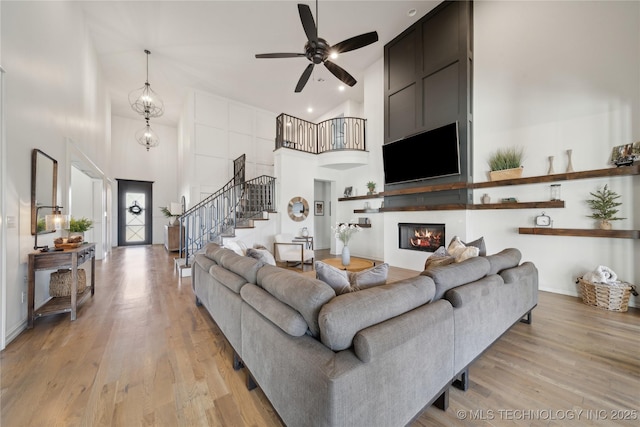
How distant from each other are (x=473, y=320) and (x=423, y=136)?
4135mm

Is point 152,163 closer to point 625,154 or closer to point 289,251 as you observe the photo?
point 289,251

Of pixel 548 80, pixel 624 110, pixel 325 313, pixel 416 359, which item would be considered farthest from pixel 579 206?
pixel 325 313

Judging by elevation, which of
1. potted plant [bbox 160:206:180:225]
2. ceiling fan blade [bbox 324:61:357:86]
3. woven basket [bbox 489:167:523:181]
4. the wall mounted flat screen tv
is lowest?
potted plant [bbox 160:206:180:225]

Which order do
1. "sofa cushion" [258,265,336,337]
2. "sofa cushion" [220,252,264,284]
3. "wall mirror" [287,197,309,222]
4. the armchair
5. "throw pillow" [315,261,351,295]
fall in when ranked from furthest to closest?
"wall mirror" [287,197,309,222], the armchair, "sofa cushion" [220,252,264,284], "throw pillow" [315,261,351,295], "sofa cushion" [258,265,336,337]

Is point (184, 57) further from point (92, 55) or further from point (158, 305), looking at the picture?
point (158, 305)

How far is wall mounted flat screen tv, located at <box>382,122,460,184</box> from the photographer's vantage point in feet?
15.0

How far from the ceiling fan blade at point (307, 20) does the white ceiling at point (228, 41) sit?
193cm

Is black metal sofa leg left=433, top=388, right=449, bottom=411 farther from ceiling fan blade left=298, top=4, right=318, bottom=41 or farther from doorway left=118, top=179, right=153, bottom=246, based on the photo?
doorway left=118, top=179, right=153, bottom=246

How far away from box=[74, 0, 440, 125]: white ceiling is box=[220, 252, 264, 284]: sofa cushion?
4.93 m

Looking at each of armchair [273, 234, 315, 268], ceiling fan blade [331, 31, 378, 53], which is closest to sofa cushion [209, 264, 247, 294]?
armchair [273, 234, 315, 268]

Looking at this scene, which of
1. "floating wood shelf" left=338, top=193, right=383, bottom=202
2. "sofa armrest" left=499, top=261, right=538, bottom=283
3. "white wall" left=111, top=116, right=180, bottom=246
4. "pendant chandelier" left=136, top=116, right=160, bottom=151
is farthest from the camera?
"white wall" left=111, top=116, right=180, bottom=246

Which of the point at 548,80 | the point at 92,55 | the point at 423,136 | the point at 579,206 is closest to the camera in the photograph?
the point at 579,206

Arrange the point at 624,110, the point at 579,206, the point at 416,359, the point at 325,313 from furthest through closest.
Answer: the point at 579,206
the point at 624,110
the point at 416,359
the point at 325,313

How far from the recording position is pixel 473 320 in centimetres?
175
